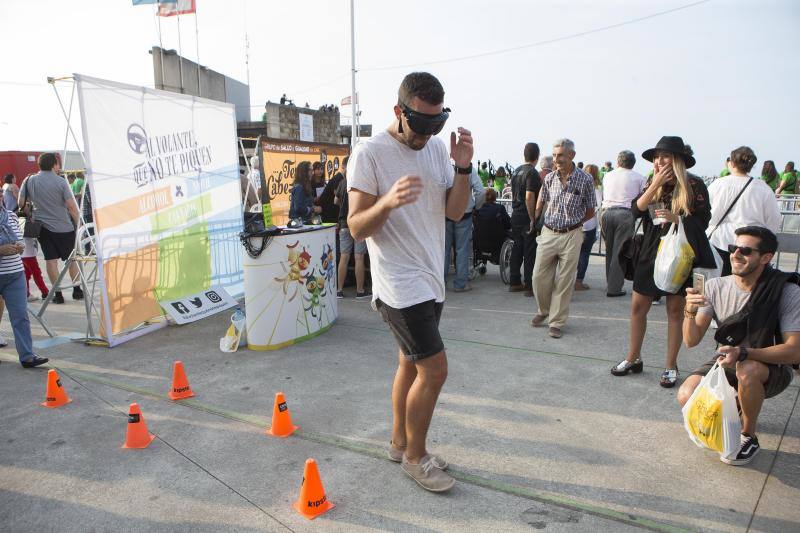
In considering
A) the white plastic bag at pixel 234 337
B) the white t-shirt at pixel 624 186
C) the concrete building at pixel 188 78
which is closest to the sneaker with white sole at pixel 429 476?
the white plastic bag at pixel 234 337

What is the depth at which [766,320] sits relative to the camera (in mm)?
2982

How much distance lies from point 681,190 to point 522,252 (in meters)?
3.82

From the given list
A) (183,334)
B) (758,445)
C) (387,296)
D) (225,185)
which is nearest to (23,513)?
(387,296)

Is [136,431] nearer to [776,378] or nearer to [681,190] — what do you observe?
[776,378]

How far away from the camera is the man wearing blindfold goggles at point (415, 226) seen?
2.55m

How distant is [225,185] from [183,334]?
239cm

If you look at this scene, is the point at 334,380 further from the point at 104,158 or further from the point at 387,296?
the point at 104,158

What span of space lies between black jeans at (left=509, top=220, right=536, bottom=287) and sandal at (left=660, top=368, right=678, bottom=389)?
3.32 m

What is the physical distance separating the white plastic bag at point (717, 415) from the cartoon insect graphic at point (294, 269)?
3.63 m

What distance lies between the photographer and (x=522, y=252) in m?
7.61

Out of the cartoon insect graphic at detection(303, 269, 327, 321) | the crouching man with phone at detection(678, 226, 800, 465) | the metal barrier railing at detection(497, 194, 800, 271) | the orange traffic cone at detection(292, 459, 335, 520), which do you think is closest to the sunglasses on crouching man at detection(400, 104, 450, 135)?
the orange traffic cone at detection(292, 459, 335, 520)

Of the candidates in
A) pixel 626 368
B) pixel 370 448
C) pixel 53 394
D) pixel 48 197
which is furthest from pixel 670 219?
pixel 48 197

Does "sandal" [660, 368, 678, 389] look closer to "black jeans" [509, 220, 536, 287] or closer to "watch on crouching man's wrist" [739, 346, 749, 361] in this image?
"watch on crouching man's wrist" [739, 346, 749, 361]

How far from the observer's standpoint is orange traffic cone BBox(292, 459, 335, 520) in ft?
8.59
